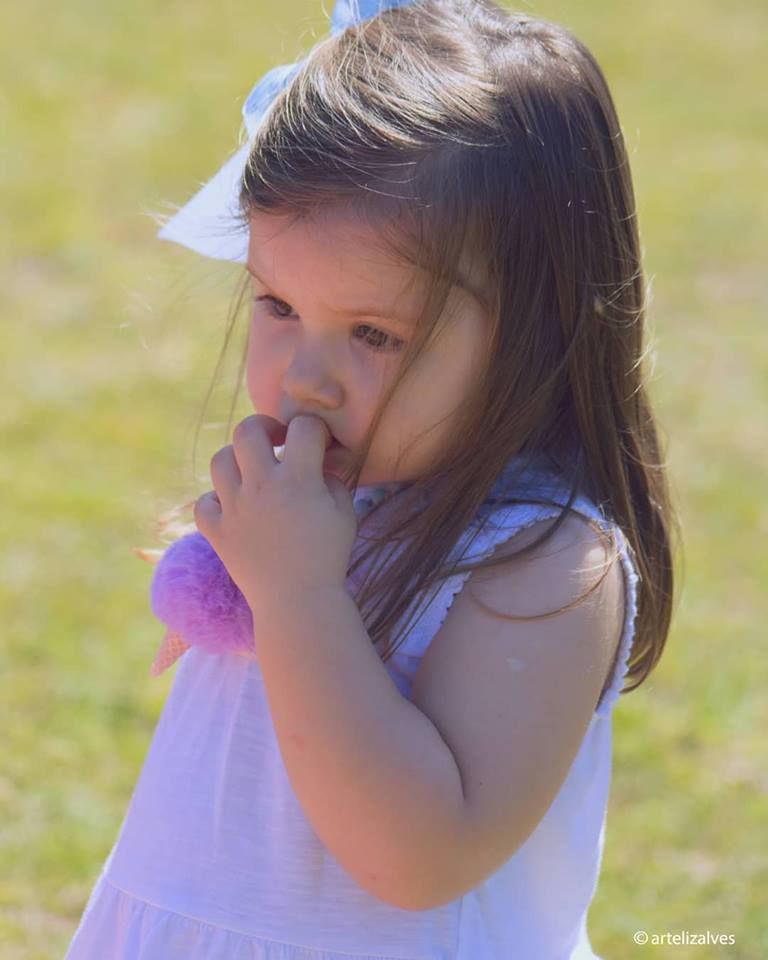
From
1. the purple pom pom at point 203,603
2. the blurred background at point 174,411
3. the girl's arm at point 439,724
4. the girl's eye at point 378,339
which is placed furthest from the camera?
the blurred background at point 174,411

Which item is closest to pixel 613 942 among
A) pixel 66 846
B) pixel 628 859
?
pixel 628 859

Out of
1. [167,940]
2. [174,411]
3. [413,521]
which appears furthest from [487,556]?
[174,411]

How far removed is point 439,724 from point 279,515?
0.94 feet

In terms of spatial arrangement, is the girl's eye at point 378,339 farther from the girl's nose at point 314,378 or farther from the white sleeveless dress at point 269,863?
the white sleeveless dress at point 269,863

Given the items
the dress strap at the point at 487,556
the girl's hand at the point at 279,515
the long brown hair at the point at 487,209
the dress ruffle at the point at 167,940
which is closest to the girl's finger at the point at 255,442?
the girl's hand at the point at 279,515

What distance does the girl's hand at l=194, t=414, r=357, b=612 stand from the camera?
1580 millimetres

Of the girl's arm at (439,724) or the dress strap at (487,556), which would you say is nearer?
the girl's arm at (439,724)

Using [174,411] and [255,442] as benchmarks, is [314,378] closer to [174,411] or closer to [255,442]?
[255,442]

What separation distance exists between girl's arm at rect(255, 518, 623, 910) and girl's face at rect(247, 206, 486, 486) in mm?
A: 187

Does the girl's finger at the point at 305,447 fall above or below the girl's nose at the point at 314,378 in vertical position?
below

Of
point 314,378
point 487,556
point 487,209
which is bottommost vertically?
point 487,556

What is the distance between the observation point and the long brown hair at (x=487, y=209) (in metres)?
1.60

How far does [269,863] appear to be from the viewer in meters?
1.72

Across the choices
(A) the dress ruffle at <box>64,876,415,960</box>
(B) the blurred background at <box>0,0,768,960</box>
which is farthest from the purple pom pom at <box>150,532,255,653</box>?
(B) the blurred background at <box>0,0,768,960</box>
